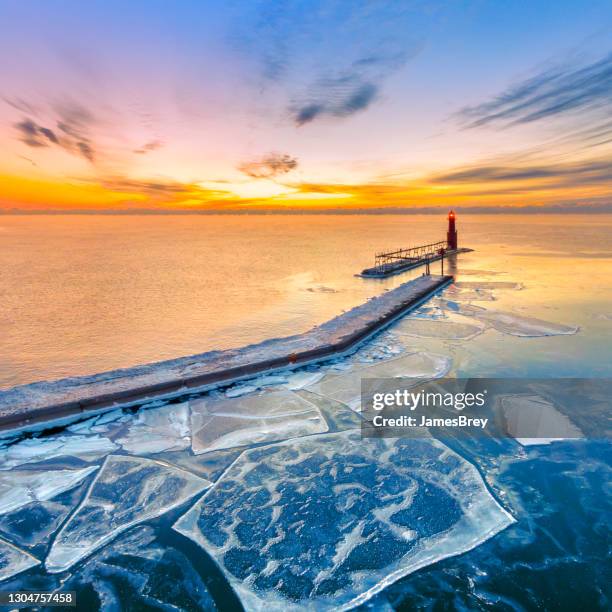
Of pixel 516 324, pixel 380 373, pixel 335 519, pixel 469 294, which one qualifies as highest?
pixel 469 294

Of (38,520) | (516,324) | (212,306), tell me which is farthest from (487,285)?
(38,520)

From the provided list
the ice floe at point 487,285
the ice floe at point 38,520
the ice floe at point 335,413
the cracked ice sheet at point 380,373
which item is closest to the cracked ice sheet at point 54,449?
the ice floe at point 38,520

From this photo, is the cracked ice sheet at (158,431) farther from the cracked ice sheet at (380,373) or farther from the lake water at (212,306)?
the lake water at (212,306)

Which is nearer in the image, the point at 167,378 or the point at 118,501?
the point at 118,501

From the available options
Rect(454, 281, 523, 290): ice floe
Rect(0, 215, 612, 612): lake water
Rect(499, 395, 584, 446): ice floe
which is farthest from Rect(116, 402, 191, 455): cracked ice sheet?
Rect(454, 281, 523, 290): ice floe

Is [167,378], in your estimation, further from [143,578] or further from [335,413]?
[143,578]

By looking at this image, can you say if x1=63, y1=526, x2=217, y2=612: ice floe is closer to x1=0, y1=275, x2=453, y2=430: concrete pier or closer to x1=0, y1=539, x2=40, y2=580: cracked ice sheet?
x1=0, y1=539, x2=40, y2=580: cracked ice sheet

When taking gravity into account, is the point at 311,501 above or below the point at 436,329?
below
